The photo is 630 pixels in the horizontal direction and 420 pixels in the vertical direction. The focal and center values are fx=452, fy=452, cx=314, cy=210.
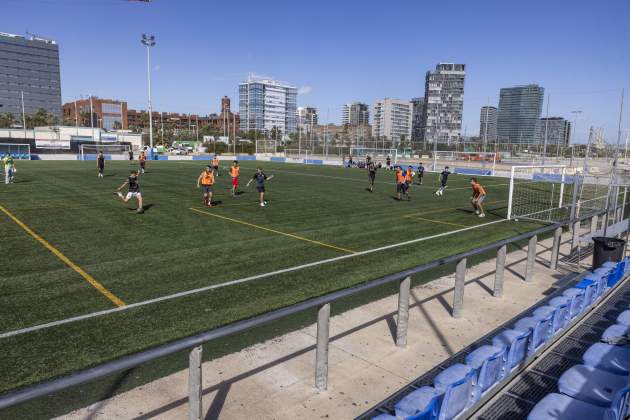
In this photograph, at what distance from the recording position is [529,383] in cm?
575

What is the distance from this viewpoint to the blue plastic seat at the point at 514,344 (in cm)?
541

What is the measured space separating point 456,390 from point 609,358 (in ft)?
7.85

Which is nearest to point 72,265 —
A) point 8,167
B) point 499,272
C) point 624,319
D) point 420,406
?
point 420,406

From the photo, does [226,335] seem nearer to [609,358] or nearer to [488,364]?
[488,364]

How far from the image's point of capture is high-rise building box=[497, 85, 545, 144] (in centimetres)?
16696

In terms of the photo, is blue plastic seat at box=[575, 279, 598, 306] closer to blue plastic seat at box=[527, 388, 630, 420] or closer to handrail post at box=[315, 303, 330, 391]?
blue plastic seat at box=[527, 388, 630, 420]

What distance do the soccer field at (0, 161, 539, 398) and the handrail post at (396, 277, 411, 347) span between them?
2.72 meters

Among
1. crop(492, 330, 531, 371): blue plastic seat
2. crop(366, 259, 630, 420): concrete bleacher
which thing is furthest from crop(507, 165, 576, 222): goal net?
crop(492, 330, 531, 371): blue plastic seat

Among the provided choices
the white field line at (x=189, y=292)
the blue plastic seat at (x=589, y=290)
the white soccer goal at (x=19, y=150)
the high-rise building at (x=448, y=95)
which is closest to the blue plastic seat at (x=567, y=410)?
the blue plastic seat at (x=589, y=290)

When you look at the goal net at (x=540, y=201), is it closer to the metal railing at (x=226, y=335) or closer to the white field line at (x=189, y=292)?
the white field line at (x=189, y=292)

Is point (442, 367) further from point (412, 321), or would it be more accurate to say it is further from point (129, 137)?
point (129, 137)

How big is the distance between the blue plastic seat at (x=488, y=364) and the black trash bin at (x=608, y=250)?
23.6 ft

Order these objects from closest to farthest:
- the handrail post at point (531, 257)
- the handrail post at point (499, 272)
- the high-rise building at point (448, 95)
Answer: the handrail post at point (499, 272) → the handrail post at point (531, 257) → the high-rise building at point (448, 95)

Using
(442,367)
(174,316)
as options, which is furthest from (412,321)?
(174,316)
